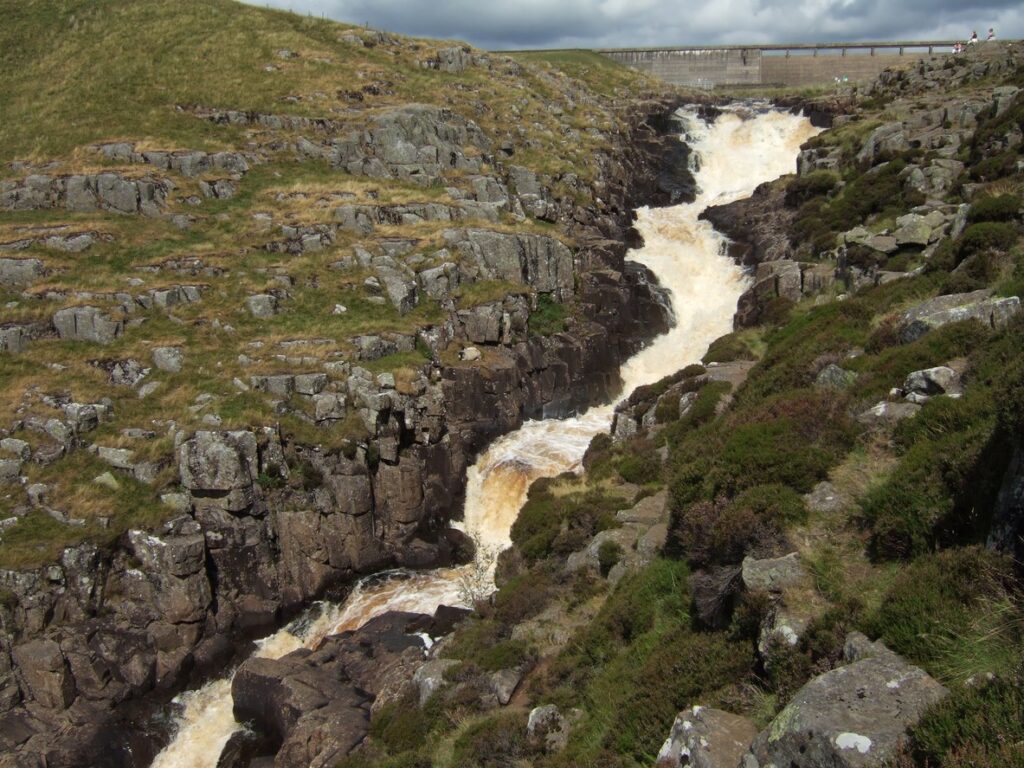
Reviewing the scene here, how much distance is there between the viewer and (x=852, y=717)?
22.6 ft

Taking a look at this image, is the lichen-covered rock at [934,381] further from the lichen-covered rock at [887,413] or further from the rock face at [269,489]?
the rock face at [269,489]

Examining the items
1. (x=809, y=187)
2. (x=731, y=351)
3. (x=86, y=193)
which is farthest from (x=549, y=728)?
(x=809, y=187)

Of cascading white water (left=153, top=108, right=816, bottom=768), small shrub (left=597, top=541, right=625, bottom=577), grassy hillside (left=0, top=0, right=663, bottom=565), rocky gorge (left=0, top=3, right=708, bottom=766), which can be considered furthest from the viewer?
grassy hillside (left=0, top=0, right=663, bottom=565)

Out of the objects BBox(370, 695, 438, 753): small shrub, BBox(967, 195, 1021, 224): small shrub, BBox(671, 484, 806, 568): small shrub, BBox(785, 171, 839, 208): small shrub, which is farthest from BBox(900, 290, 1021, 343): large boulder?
BBox(785, 171, 839, 208): small shrub

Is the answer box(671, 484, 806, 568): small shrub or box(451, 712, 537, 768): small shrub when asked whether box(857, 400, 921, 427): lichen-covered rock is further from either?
box(451, 712, 537, 768): small shrub

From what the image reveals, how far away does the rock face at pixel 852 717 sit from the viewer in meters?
6.48

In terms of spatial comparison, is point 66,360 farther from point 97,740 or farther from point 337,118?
point 337,118

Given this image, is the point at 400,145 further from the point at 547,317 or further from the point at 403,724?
the point at 403,724

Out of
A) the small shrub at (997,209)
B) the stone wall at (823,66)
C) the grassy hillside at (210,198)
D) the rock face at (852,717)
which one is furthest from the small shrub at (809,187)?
the stone wall at (823,66)

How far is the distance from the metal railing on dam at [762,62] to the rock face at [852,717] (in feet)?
308

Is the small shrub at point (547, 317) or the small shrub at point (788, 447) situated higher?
the small shrub at point (788, 447)

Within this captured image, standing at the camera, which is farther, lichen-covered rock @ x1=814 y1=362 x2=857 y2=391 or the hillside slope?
lichen-covered rock @ x1=814 y1=362 x2=857 y2=391

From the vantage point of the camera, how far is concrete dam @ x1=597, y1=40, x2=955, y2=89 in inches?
3489

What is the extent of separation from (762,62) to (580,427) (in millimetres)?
77343
